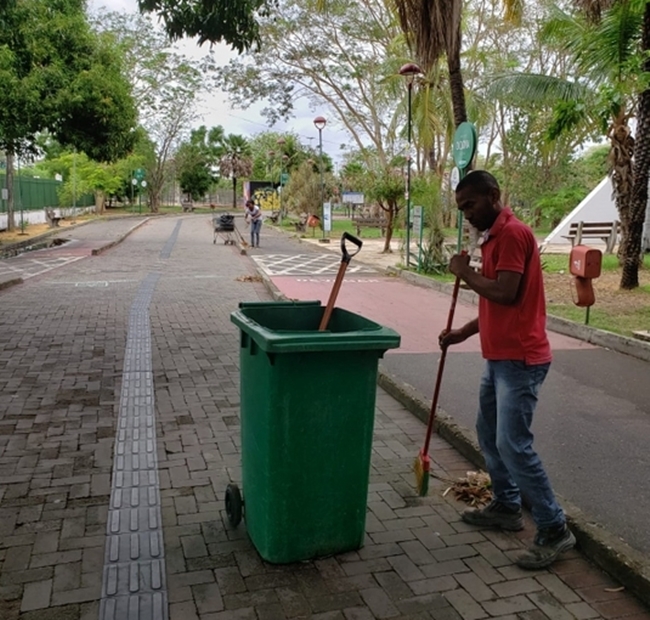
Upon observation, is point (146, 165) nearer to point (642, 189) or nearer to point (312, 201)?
point (312, 201)

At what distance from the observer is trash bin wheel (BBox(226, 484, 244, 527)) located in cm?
343

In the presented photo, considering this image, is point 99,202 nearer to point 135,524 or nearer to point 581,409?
point 581,409

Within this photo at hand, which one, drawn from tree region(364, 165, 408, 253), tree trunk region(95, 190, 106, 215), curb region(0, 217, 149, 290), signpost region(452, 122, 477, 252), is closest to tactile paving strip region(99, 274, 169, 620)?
signpost region(452, 122, 477, 252)

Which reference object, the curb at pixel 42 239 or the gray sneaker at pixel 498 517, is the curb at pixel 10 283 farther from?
the gray sneaker at pixel 498 517

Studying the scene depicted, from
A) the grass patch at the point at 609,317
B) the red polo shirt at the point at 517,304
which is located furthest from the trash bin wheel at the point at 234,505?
the grass patch at the point at 609,317

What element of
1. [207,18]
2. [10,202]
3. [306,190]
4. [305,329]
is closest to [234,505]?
[305,329]

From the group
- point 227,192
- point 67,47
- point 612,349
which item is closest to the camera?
point 612,349

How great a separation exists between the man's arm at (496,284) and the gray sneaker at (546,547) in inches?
44.3

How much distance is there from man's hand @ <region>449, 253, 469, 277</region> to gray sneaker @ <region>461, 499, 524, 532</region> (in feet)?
A: 4.24

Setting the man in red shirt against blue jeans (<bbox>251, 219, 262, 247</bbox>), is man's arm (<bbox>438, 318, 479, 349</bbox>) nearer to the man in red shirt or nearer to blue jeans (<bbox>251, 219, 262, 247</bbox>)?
the man in red shirt

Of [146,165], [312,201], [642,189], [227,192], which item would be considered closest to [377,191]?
[642,189]

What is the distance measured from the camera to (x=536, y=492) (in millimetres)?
3148

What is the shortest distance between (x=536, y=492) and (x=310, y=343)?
4.22 ft

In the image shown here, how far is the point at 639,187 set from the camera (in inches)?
440
